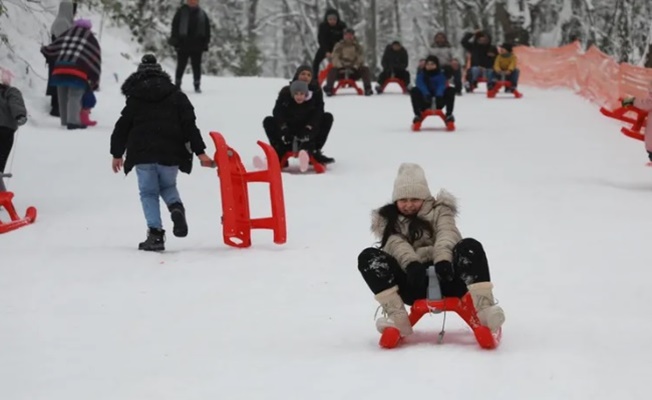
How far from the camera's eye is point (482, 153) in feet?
45.9

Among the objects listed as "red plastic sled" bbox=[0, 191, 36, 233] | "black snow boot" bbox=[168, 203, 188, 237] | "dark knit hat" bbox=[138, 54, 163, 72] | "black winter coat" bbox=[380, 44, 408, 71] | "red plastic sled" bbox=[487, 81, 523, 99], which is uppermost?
"dark knit hat" bbox=[138, 54, 163, 72]

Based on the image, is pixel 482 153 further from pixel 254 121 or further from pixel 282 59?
pixel 282 59

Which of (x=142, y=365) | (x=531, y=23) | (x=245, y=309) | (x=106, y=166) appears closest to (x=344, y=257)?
(x=245, y=309)

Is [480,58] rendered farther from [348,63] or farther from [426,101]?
[426,101]

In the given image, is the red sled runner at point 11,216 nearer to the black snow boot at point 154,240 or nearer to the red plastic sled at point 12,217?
the red plastic sled at point 12,217

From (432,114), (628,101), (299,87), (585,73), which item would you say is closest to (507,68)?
(585,73)

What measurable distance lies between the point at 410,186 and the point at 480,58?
18.2 meters

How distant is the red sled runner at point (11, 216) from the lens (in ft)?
31.8

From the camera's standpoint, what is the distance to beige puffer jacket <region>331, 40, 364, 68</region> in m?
21.4

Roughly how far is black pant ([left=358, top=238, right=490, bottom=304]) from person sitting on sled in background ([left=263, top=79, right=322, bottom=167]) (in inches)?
282

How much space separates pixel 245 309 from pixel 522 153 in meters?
8.01

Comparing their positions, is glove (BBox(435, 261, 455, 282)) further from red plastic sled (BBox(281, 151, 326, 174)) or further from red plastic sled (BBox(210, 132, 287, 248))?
red plastic sled (BBox(281, 151, 326, 174))

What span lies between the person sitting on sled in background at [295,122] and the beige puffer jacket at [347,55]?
873cm

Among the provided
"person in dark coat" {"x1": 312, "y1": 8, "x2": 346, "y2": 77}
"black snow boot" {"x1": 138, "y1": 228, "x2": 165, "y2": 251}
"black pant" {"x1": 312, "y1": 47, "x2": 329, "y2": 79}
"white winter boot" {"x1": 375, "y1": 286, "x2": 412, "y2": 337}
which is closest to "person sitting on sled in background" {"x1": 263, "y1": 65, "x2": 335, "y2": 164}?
"black snow boot" {"x1": 138, "y1": 228, "x2": 165, "y2": 251}
